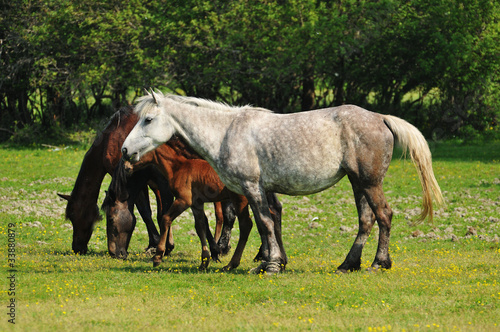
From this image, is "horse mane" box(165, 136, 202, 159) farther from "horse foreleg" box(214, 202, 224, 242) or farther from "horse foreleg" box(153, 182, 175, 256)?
"horse foreleg" box(214, 202, 224, 242)

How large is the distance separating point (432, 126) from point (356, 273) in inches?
930

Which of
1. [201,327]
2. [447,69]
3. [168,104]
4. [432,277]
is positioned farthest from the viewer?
[447,69]

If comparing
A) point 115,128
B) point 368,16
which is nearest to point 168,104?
point 115,128

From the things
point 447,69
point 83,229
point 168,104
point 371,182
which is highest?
point 447,69

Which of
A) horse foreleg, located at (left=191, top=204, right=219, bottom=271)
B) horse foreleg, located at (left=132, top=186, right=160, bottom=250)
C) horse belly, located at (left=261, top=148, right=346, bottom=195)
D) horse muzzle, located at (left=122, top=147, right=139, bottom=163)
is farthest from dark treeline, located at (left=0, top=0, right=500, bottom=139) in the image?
horse belly, located at (left=261, top=148, right=346, bottom=195)

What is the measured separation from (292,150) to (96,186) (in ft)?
14.6

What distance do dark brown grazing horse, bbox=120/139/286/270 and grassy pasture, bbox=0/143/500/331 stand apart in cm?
41

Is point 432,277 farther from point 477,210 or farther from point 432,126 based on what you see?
point 432,126

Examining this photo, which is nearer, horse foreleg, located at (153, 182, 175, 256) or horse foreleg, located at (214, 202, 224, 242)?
horse foreleg, located at (153, 182, 175, 256)

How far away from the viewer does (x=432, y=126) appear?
31.2 m

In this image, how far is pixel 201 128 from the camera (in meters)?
9.48

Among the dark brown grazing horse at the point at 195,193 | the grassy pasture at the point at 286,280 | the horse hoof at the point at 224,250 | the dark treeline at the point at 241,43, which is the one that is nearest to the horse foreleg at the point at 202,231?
the dark brown grazing horse at the point at 195,193

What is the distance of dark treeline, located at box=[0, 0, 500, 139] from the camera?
2664 cm

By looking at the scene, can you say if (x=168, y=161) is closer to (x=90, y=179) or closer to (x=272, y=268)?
(x=90, y=179)
